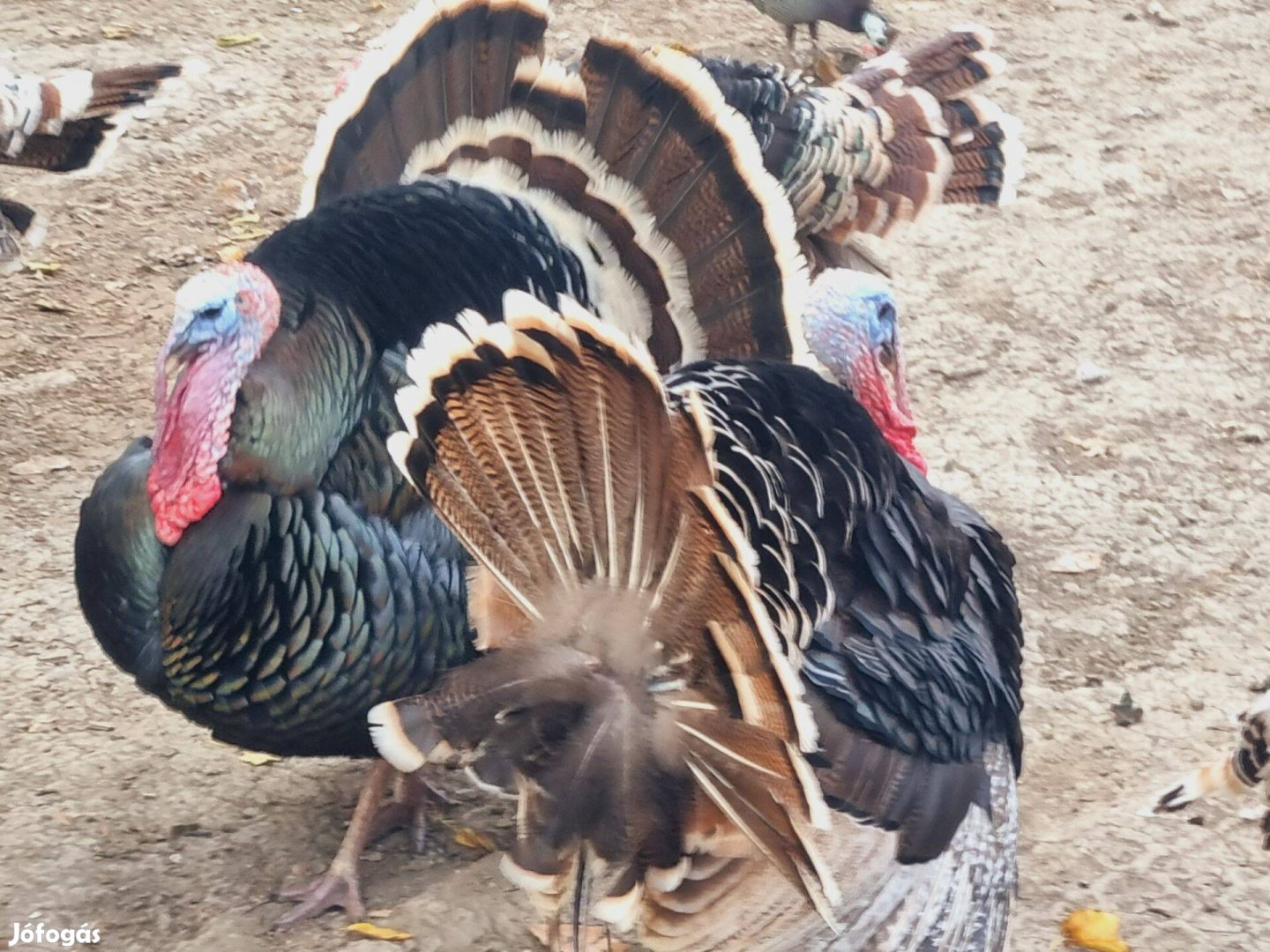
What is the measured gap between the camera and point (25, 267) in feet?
17.8

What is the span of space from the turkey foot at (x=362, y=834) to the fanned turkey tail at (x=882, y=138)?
2.32 m

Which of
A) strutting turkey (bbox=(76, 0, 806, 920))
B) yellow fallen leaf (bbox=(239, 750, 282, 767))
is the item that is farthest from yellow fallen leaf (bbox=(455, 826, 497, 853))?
yellow fallen leaf (bbox=(239, 750, 282, 767))

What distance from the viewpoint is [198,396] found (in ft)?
8.84

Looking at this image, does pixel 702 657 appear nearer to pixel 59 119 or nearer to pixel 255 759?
pixel 255 759

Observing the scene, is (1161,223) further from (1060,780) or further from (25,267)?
(25,267)

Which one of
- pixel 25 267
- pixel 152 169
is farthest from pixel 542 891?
pixel 152 169

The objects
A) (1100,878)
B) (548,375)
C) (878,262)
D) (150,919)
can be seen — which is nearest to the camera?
(548,375)

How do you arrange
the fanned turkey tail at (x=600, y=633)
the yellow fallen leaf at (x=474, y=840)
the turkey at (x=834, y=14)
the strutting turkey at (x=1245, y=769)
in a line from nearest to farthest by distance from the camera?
the fanned turkey tail at (x=600, y=633)
the strutting turkey at (x=1245, y=769)
the yellow fallen leaf at (x=474, y=840)
the turkey at (x=834, y=14)

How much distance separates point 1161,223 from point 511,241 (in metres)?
3.81

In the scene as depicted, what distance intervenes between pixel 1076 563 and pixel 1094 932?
1.43 m

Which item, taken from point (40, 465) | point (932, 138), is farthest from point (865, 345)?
point (40, 465)

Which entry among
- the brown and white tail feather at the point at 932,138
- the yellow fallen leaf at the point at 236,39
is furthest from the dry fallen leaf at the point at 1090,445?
the yellow fallen leaf at the point at 236,39

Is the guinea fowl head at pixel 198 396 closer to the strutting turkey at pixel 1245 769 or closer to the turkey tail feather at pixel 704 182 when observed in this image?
the turkey tail feather at pixel 704 182

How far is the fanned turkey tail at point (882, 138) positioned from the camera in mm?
4828
